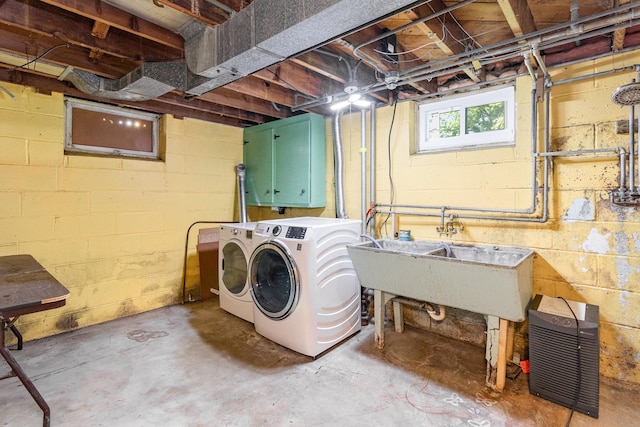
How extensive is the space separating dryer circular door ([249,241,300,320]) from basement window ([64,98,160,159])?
1892 millimetres

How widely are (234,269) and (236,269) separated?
0.04m

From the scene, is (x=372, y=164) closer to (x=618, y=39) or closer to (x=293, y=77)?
(x=293, y=77)

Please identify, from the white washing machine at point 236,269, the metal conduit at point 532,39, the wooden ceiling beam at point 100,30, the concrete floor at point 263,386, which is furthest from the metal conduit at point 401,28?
the concrete floor at point 263,386

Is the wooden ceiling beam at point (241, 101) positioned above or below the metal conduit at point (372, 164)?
above

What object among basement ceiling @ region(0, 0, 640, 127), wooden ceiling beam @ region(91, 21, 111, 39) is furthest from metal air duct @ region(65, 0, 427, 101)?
wooden ceiling beam @ region(91, 21, 111, 39)

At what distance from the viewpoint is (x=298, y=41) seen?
1619 mm

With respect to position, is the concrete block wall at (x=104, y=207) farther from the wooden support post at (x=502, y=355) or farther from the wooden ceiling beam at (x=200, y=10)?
the wooden support post at (x=502, y=355)

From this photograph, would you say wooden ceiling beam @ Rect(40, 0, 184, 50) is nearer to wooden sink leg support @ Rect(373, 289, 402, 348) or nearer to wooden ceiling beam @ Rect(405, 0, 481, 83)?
wooden ceiling beam @ Rect(405, 0, 481, 83)

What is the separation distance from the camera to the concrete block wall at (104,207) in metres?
2.72

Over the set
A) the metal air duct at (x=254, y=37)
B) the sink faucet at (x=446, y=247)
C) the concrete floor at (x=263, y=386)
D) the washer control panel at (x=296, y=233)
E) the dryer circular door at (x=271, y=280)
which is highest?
the metal air duct at (x=254, y=37)

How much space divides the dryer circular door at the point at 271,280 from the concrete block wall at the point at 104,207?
4.68 ft

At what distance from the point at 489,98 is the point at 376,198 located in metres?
1.30

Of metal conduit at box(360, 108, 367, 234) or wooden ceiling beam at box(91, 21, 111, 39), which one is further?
metal conduit at box(360, 108, 367, 234)

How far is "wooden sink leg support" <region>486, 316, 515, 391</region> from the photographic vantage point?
2.04 m
